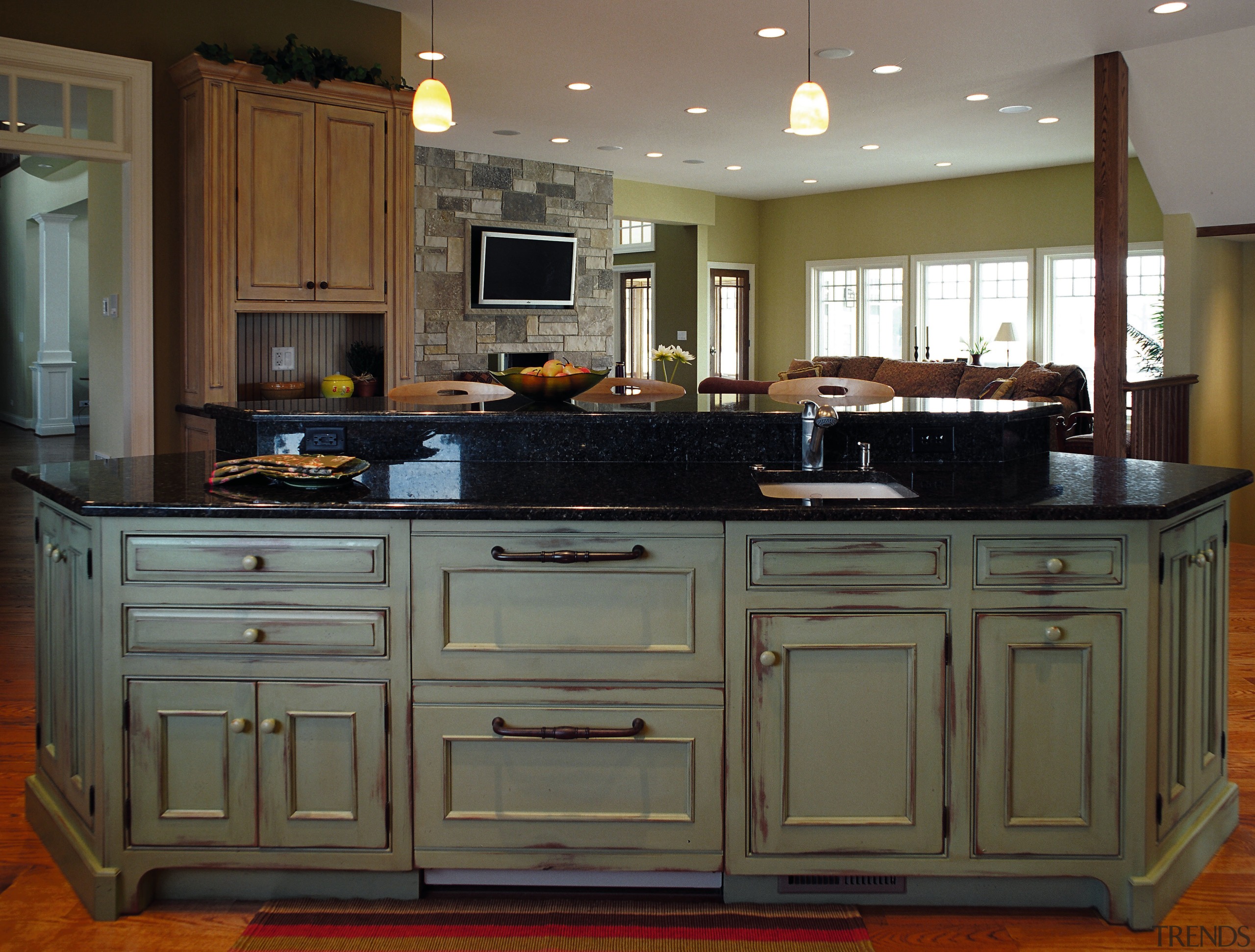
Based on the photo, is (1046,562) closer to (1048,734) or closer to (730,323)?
(1048,734)

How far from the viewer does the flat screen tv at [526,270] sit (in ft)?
31.2

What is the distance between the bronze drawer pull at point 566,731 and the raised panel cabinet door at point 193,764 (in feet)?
1.59

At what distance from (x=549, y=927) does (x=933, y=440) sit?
1577 millimetres

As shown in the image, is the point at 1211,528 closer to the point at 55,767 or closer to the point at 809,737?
the point at 809,737

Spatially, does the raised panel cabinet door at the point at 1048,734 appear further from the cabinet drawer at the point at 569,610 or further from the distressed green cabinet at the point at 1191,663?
the cabinet drawer at the point at 569,610

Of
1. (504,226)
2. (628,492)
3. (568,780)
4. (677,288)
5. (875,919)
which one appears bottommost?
(875,919)

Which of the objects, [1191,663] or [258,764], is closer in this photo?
[258,764]

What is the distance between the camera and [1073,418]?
8.26 metres

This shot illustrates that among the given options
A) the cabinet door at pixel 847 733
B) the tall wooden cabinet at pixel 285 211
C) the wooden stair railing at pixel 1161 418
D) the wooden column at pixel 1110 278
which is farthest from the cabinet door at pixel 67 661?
the wooden stair railing at pixel 1161 418

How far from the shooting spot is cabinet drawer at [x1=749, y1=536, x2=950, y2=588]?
209 centimetres

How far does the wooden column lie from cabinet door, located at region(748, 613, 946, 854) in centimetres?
434

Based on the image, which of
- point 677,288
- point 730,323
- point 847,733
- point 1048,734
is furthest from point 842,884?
point 730,323

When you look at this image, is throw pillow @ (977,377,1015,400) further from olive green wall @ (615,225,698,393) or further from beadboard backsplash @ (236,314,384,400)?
beadboard backsplash @ (236,314,384,400)

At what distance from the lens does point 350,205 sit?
192 inches
